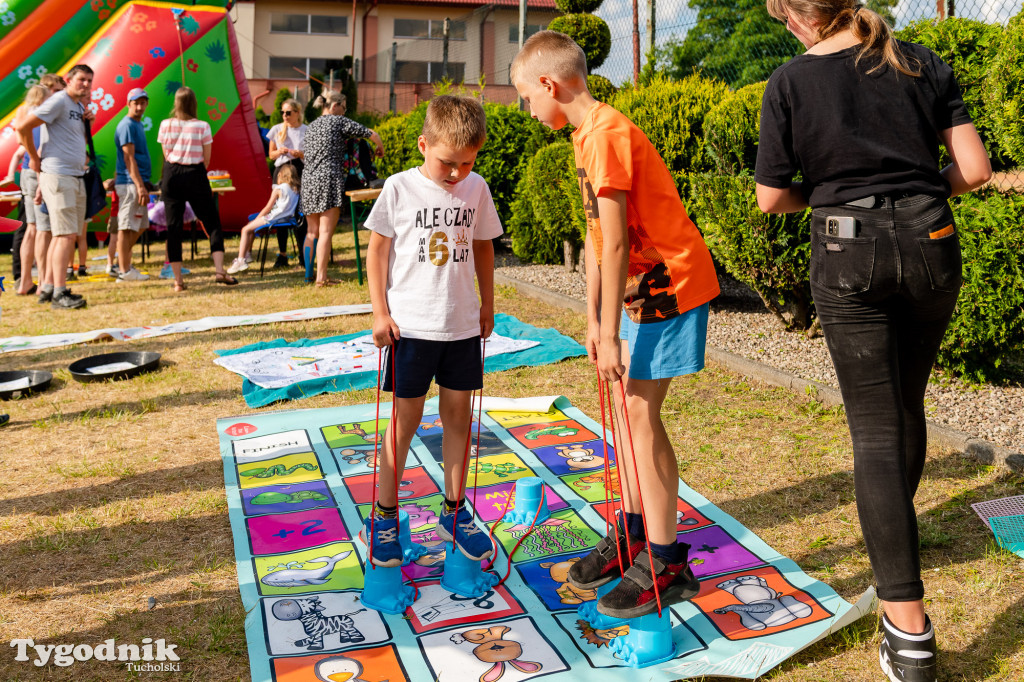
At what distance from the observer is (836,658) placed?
2447 millimetres

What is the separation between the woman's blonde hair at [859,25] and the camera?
2119mm

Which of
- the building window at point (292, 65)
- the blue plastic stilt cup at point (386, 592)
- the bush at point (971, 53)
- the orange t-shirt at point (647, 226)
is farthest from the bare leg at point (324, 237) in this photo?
the building window at point (292, 65)

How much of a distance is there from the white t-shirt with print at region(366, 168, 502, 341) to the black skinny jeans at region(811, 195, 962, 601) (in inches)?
44.1

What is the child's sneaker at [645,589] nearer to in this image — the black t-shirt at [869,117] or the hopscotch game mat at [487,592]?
the hopscotch game mat at [487,592]

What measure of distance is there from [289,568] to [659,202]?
5.93 ft

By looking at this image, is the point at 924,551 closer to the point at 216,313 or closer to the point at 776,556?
the point at 776,556

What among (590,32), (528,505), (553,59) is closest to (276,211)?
(590,32)

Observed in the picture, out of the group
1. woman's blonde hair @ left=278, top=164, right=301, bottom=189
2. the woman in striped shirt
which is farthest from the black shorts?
woman's blonde hair @ left=278, top=164, right=301, bottom=189

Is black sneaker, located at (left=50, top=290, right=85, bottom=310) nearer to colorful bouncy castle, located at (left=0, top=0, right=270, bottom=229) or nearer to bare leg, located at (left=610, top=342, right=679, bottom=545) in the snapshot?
colorful bouncy castle, located at (left=0, top=0, right=270, bottom=229)

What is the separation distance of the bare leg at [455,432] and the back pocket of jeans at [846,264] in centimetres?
127

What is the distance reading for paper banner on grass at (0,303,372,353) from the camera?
6500 mm

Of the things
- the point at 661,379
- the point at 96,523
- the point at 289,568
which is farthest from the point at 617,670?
the point at 96,523

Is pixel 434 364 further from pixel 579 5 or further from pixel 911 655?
pixel 579 5

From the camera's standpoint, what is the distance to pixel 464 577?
2.83 m
